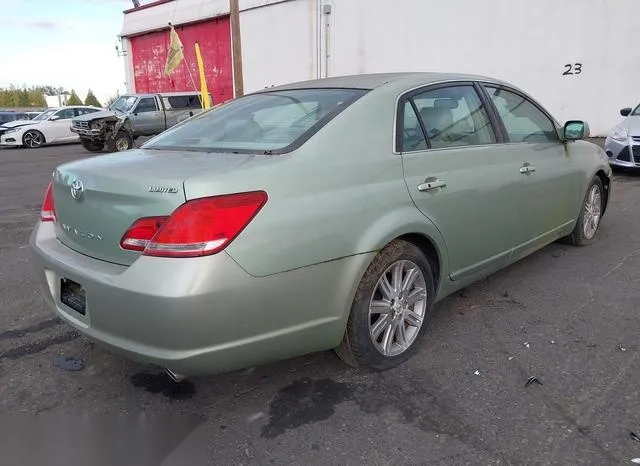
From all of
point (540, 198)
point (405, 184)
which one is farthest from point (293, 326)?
point (540, 198)

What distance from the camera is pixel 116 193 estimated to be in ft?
7.97

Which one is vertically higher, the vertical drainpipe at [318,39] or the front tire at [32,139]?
the vertical drainpipe at [318,39]

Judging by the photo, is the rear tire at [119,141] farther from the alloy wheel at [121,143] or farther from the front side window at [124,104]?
the front side window at [124,104]

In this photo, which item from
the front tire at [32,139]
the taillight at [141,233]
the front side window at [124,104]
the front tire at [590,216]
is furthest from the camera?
the front tire at [32,139]

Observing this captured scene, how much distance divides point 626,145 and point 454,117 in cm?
686

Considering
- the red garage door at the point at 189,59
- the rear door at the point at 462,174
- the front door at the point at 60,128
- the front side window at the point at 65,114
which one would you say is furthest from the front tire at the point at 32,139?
the rear door at the point at 462,174

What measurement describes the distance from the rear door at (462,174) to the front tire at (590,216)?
154cm

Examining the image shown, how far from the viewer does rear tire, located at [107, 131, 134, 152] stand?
15.7 metres

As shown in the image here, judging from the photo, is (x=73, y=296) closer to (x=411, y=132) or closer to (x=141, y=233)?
(x=141, y=233)

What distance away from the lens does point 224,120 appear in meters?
3.38

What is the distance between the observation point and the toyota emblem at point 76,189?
2.60 metres

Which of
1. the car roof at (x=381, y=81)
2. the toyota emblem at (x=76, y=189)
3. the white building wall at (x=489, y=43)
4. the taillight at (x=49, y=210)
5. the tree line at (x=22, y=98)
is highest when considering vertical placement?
the white building wall at (x=489, y=43)

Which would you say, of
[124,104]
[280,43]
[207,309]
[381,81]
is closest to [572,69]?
[280,43]

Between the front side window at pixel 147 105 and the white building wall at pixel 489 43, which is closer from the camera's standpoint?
the white building wall at pixel 489 43
